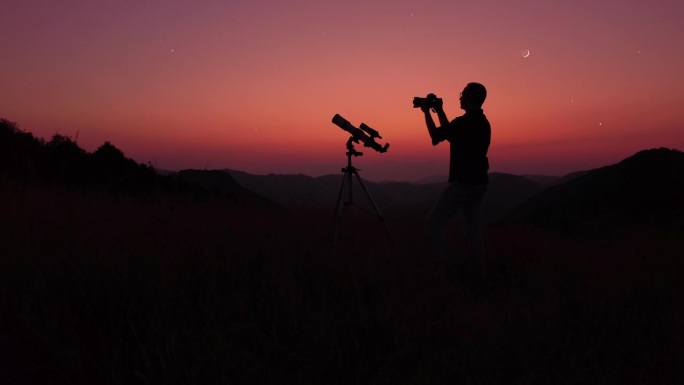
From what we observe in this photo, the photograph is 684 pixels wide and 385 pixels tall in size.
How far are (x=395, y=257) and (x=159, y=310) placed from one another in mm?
2921

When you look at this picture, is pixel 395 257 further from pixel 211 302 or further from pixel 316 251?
pixel 211 302

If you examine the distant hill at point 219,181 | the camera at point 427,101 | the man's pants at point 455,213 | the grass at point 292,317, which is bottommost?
the grass at point 292,317

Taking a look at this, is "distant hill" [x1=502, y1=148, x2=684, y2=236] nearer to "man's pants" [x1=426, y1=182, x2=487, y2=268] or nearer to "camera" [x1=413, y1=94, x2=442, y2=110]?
"man's pants" [x1=426, y1=182, x2=487, y2=268]

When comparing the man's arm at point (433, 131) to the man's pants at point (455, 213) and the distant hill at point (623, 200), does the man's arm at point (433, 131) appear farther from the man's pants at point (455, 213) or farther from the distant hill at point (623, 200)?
the distant hill at point (623, 200)

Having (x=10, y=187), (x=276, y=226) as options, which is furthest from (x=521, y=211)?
(x=10, y=187)

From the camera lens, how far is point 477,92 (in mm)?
5301

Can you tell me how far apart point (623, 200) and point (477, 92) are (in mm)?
10691

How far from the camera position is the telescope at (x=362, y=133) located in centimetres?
609

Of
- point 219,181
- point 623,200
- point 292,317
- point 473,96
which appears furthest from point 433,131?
point 219,181

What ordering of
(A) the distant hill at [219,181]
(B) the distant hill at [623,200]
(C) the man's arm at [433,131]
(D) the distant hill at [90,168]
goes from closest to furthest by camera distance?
(C) the man's arm at [433,131]
(D) the distant hill at [90,168]
(B) the distant hill at [623,200]
(A) the distant hill at [219,181]

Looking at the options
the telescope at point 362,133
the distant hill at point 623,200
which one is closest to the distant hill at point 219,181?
the distant hill at point 623,200

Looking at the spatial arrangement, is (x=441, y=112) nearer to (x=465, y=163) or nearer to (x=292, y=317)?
(x=465, y=163)

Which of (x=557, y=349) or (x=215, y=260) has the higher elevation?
(x=215, y=260)

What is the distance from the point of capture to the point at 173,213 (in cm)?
713
